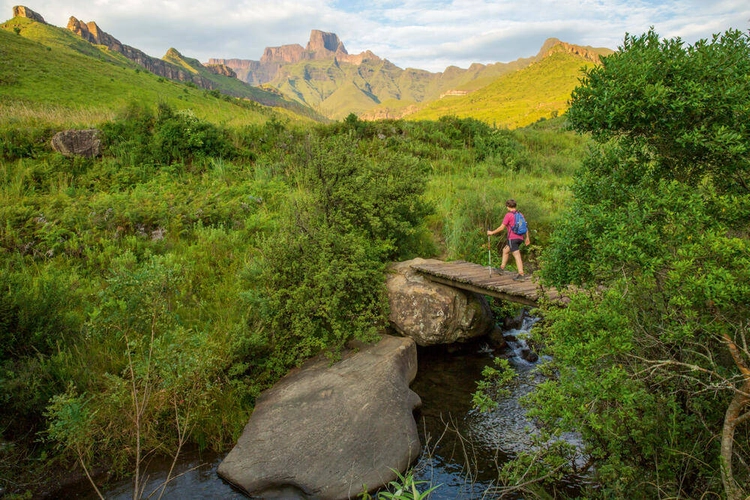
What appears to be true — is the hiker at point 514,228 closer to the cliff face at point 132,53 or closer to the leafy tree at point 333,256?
the leafy tree at point 333,256

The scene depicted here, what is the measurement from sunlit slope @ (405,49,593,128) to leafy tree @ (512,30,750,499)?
6866 cm

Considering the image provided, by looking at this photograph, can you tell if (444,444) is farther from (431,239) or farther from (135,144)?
(135,144)

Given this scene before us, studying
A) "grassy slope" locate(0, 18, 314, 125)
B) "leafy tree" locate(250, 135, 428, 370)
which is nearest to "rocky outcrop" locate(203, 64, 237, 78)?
"grassy slope" locate(0, 18, 314, 125)

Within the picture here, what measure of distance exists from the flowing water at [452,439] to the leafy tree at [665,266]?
4.47 feet

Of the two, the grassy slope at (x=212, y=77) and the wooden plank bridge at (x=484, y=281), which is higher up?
the grassy slope at (x=212, y=77)

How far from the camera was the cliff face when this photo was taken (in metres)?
117

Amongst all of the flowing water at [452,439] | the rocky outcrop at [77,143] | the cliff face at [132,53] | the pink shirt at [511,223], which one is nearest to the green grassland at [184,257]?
the rocky outcrop at [77,143]

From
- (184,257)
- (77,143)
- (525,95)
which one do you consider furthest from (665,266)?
(525,95)

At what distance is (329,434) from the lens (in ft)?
18.2

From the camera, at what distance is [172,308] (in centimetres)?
752

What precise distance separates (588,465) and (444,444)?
185 centimetres

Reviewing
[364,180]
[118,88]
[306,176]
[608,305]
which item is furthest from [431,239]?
[118,88]

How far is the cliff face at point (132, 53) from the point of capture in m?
117

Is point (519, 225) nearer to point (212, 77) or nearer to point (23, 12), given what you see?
point (23, 12)
